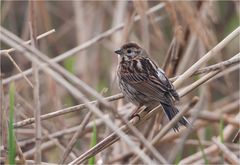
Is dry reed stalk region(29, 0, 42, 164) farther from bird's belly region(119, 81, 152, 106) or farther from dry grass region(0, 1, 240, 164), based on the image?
bird's belly region(119, 81, 152, 106)

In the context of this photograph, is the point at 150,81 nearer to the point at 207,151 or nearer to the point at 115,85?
the point at 115,85

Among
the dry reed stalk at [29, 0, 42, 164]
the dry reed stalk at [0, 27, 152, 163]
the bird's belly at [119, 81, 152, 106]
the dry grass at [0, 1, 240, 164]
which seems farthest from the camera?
the bird's belly at [119, 81, 152, 106]

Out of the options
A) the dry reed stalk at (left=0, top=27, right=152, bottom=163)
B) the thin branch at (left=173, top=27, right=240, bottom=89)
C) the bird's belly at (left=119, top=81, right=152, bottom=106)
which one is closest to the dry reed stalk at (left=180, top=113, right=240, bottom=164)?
the bird's belly at (left=119, top=81, right=152, bottom=106)

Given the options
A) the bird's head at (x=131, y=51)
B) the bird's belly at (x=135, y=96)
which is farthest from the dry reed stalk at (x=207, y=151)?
the bird's head at (x=131, y=51)

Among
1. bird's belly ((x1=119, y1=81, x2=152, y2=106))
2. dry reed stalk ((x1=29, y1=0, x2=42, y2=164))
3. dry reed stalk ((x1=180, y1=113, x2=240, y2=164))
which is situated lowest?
dry reed stalk ((x1=180, y1=113, x2=240, y2=164))

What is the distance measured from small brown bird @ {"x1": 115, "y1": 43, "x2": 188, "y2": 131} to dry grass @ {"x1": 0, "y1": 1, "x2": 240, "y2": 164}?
87 millimetres

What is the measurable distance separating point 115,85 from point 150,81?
0.70 m

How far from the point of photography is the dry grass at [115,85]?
3617mm

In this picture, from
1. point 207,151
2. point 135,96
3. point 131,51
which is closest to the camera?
point 135,96

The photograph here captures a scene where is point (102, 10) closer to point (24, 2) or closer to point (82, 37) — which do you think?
point (82, 37)

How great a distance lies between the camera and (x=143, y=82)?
4371mm

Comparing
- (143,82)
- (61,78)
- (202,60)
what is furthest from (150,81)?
(61,78)

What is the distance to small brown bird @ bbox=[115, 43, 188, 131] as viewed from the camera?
395 centimetres

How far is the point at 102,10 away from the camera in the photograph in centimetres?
618
